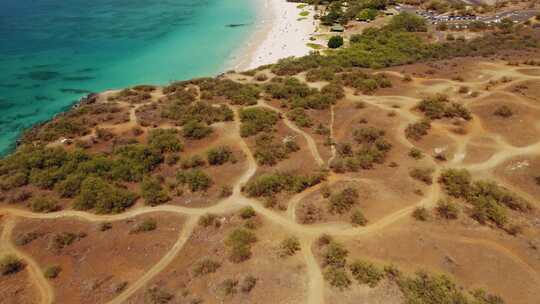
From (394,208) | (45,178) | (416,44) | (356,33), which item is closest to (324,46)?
(356,33)

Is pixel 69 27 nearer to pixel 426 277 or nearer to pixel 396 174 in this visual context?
pixel 396 174

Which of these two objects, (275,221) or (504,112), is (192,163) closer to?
(275,221)

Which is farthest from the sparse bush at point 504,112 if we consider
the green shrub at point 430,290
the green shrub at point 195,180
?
the green shrub at point 195,180

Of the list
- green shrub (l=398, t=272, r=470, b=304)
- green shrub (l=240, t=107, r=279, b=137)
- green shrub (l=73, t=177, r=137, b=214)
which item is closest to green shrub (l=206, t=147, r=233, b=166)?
green shrub (l=240, t=107, r=279, b=137)

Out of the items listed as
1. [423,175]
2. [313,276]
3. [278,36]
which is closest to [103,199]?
[313,276]

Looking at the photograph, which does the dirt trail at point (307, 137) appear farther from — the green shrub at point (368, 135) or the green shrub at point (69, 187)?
the green shrub at point (69, 187)
